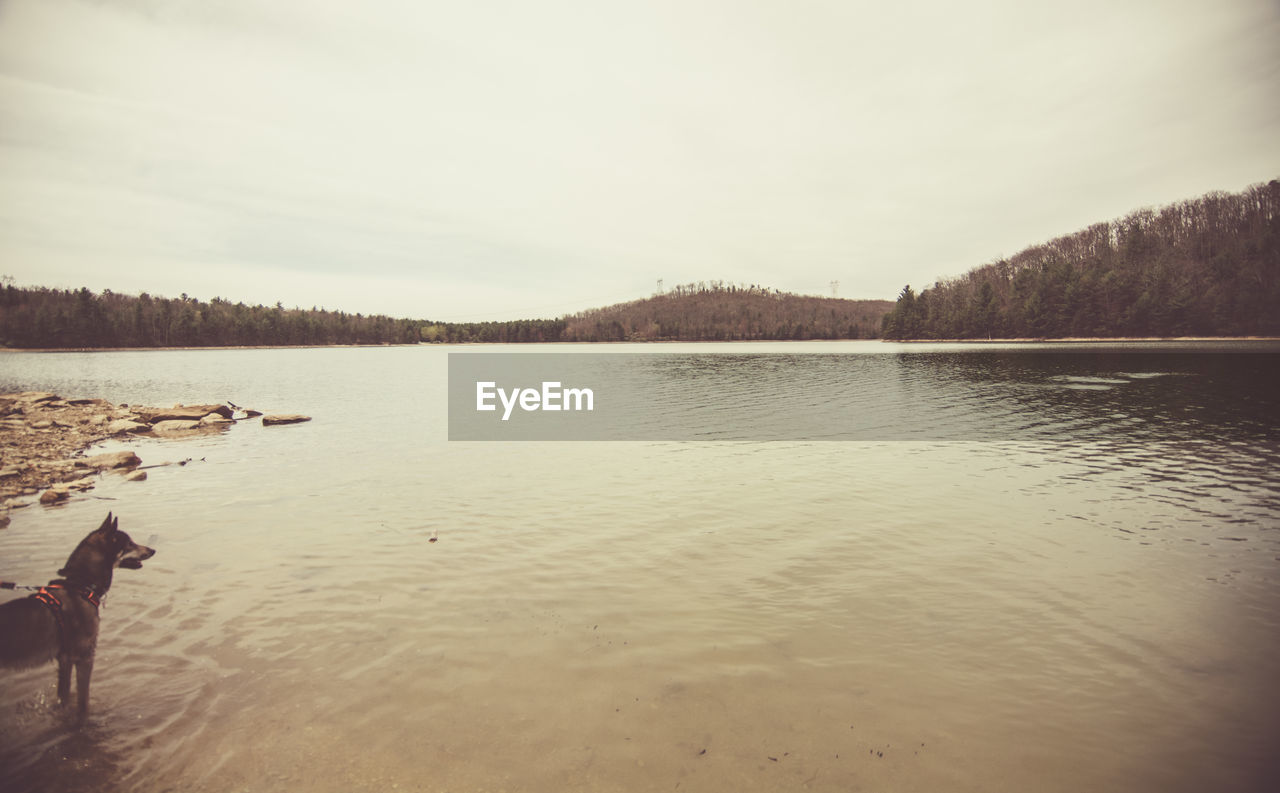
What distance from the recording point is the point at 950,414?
118 feet

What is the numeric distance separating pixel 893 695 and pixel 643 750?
3.35 m

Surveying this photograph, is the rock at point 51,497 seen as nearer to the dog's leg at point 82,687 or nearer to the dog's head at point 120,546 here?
the dog's head at point 120,546

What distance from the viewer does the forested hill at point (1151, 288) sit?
119312 millimetres

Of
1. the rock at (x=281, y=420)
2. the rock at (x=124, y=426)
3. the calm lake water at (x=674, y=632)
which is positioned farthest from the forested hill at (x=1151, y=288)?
the rock at (x=124, y=426)

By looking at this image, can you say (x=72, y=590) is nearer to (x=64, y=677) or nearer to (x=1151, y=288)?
(x=64, y=677)

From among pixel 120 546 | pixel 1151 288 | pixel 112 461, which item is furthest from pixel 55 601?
pixel 1151 288

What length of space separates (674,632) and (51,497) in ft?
61.9

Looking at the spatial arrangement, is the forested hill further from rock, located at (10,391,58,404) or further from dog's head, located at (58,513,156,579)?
rock, located at (10,391,58,404)

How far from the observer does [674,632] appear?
881 cm

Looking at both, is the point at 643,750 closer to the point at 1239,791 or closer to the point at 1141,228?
the point at 1239,791

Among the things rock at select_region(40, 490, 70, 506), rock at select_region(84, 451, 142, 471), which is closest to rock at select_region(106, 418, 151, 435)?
rock at select_region(84, 451, 142, 471)

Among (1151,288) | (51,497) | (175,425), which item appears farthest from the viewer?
(1151,288)

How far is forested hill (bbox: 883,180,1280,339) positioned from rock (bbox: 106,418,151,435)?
554 feet

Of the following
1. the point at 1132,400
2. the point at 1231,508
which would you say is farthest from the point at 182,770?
the point at 1132,400
